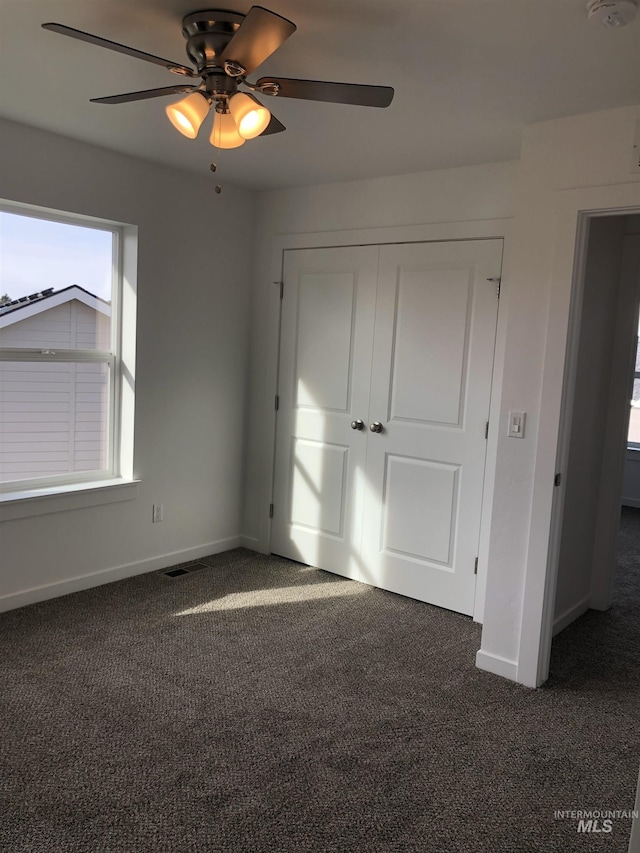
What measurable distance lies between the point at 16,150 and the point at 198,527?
2.41 metres

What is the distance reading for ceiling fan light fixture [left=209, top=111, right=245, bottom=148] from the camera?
7.65ft

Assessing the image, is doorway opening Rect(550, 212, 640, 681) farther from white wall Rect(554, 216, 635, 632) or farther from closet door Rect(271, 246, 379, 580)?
closet door Rect(271, 246, 379, 580)

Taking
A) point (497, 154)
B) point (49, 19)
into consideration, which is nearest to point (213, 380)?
point (497, 154)

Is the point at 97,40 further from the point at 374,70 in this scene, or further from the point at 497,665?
the point at 497,665

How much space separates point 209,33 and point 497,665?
8.94ft

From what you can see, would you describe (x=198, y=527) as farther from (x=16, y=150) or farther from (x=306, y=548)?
(x=16, y=150)

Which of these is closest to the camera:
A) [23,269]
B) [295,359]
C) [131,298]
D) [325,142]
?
[325,142]

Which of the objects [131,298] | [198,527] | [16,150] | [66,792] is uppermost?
[16,150]

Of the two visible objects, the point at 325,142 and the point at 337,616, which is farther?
the point at 337,616

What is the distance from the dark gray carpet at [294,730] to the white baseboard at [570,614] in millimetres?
51

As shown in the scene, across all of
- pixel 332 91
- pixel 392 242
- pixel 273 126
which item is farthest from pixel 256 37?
pixel 392 242

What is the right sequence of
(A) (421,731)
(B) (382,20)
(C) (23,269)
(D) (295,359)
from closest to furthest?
(B) (382,20) < (A) (421,731) < (C) (23,269) < (D) (295,359)

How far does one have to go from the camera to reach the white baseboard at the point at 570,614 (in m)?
3.60

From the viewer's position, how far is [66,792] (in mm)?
2154
